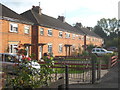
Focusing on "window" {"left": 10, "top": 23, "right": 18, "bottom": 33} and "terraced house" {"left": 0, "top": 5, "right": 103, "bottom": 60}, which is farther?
"window" {"left": 10, "top": 23, "right": 18, "bottom": 33}

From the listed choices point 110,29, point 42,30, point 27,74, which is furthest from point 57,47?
point 110,29

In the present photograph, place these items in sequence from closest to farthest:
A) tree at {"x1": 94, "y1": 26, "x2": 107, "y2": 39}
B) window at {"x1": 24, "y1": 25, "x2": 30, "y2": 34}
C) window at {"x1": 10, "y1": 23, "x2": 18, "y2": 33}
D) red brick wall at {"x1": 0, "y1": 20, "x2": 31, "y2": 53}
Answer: red brick wall at {"x1": 0, "y1": 20, "x2": 31, "y2": 53} → window at {"x1": 10, "y1": 23, "x2": 18, "y2": 33} → window at {"x1": 24, "y1": 25, "x2": 30, "y2": 34} → tree at {"x1": 94, "y1": 26, "x2": 107, "y2": 39}

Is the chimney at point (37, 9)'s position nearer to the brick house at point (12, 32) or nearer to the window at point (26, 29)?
the brick house at point (12, 32)

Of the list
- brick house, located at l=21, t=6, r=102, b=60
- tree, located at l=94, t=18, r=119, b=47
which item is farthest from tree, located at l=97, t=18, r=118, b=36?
brick house, located at l=21, t=6, r=102, b=60

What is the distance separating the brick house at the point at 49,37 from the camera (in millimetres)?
22906

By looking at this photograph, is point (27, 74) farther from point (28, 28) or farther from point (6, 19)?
point (28, 28)

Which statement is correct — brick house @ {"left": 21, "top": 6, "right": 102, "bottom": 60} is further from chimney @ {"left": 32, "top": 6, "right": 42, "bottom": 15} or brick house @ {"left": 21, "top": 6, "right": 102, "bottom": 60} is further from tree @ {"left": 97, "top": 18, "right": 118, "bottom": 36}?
tree @ {"left": 97, "top": 18, "right": 118, "bottom": 36}

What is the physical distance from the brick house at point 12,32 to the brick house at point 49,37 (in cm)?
134

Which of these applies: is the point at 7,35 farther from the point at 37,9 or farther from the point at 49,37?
the point at 37,9

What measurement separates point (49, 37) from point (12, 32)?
783cm

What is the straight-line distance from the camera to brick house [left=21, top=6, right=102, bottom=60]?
2291cm

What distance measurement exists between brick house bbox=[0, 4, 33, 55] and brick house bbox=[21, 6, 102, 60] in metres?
1.34

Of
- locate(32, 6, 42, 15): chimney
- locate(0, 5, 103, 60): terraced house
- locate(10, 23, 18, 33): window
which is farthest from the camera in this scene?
locate(32, 6, 42, 15): chimney

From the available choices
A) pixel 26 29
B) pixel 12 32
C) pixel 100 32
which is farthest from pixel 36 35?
pixel 100 32
